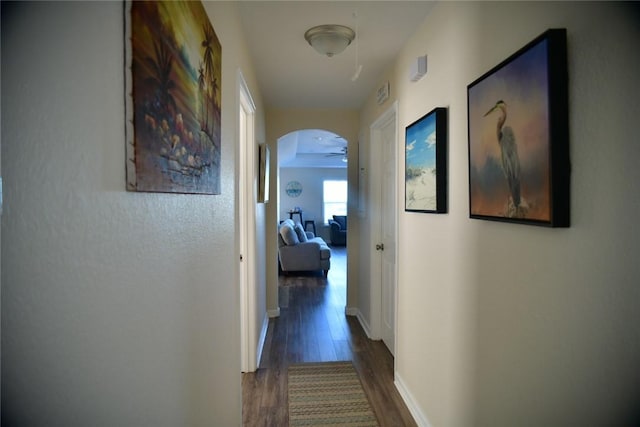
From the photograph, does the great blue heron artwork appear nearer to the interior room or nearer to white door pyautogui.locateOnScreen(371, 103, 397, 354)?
the interior room

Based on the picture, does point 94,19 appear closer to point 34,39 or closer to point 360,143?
point 34,39

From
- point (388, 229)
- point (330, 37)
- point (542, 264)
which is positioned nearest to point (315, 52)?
point (330, 37)

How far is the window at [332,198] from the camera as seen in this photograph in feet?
36.4

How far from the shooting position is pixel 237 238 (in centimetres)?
192

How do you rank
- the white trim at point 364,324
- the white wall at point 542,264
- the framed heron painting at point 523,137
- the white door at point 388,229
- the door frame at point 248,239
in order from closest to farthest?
the white wall at point 542,264, the framed heron painting at point 523,137, the door frame at point 248,239, the white door at point 388,229, the white trim at point 364,324

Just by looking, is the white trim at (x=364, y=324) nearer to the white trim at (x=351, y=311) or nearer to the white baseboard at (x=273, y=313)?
the white trim at (x=351, y=311)

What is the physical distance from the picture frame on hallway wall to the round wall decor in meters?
8.66

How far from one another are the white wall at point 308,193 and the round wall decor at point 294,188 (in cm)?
9

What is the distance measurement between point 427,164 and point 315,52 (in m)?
1.21

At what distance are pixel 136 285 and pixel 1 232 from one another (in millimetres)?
337

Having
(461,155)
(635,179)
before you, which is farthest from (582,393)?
(461,155)

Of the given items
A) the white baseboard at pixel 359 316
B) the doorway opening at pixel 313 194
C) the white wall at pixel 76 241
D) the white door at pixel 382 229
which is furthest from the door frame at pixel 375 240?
the doorway opening at pixel 313 194

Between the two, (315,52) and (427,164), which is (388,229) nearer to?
(427,164)

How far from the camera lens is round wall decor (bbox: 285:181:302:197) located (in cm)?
1095
